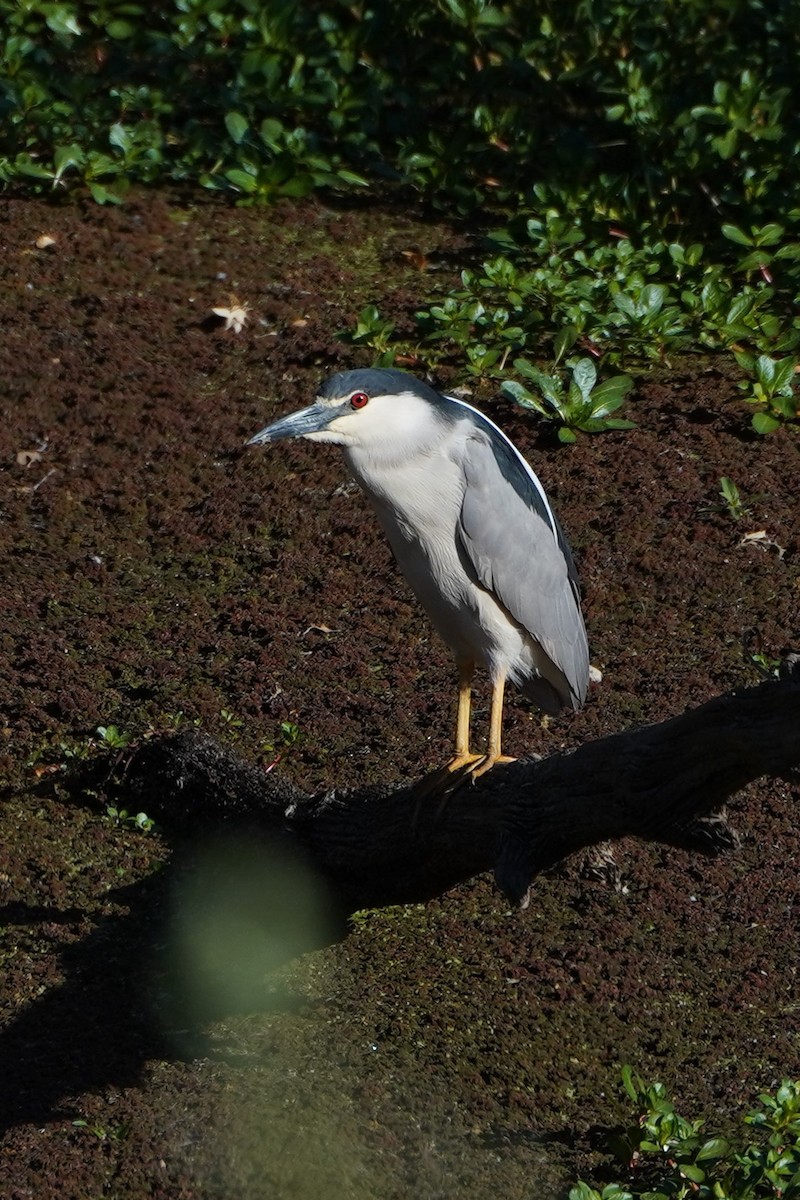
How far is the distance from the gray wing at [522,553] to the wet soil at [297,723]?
59cm

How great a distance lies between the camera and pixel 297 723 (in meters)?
4.79

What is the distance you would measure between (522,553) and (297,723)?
42.9 inches

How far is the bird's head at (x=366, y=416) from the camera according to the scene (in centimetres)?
366

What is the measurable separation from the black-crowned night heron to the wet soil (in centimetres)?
55

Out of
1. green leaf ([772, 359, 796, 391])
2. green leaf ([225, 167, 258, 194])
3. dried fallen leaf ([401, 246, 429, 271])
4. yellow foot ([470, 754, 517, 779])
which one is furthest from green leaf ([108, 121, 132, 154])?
yellow foot ([470, 754, 517, 779])

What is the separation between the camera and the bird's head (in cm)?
366

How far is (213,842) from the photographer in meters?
4.24

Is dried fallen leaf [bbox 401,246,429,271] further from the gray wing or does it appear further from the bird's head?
the bird's head

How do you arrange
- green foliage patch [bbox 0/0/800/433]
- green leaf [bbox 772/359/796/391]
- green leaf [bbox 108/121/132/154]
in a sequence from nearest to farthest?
green leaf [bbox 772/359/796/391]
green foliage patch [bbox 0/0/800/433]
green leaf [bbox 108/121/132/154]

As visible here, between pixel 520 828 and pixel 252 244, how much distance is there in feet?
14.6

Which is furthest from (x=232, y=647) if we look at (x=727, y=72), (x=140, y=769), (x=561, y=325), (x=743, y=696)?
(x=727, y=72)

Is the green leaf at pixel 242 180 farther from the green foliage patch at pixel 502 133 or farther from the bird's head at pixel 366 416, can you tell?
the bird's head at pixel 366 416

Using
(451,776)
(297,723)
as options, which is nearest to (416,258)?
(297,723)

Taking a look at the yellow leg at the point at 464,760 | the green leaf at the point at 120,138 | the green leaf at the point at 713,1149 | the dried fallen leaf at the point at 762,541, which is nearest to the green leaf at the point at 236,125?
the green leaf at the point at 120,138
